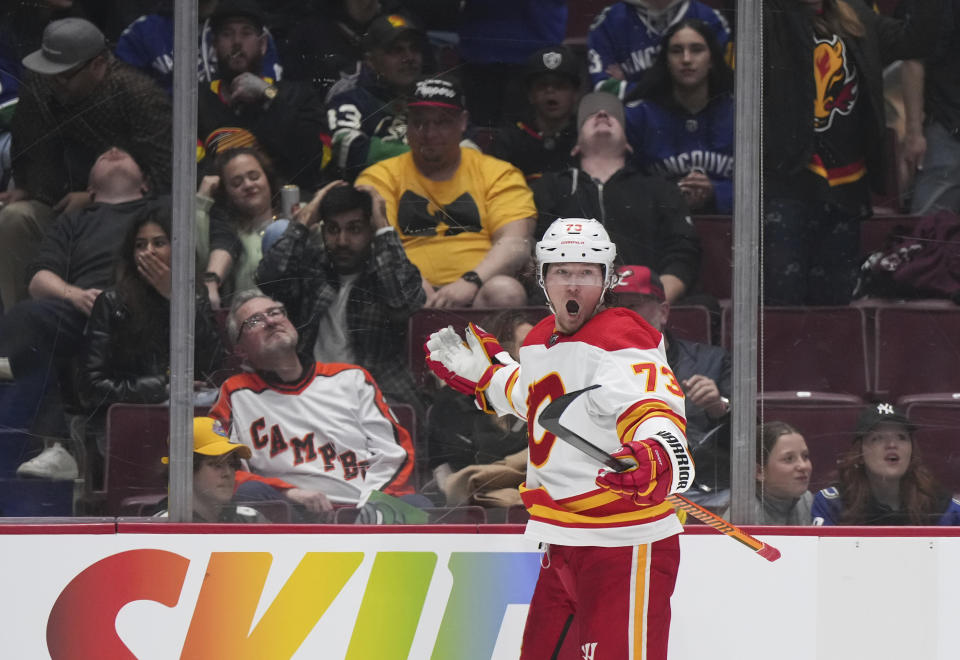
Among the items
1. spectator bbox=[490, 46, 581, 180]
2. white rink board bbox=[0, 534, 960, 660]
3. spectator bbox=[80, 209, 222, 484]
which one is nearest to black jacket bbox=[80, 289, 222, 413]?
spectator bbox=[80, 209, 222, 484]

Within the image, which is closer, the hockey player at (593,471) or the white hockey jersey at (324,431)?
the hockey player at (593,471)

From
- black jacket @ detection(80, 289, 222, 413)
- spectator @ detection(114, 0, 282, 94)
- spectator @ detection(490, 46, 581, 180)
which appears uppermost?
spectator @ detection(114, 0, 282, 94)

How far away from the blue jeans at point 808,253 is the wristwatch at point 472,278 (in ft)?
2.52

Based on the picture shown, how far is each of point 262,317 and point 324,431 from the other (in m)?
0.35

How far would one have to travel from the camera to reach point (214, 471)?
11.7 ft

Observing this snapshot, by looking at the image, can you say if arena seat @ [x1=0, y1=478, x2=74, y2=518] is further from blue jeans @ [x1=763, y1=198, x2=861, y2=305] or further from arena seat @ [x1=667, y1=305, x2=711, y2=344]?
blue jeans @ [x1=763, y1=198, x2=861, y2=305]

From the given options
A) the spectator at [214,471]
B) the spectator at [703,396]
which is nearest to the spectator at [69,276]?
the spectator at [214,471]

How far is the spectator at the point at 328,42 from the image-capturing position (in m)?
3.62

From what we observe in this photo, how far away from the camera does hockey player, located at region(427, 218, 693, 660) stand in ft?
9.86

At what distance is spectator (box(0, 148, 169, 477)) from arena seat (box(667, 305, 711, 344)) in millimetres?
1404

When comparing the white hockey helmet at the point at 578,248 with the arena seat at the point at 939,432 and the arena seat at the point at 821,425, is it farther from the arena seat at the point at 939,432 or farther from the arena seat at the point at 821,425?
the arena seat at the point at 939,432

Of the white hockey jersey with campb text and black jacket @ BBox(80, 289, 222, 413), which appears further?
black jacket @ BBox(80, 289, 222, 413)

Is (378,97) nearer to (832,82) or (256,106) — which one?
(256,106)

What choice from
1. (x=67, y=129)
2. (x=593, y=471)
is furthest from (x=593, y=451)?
(x=67, y=129)
